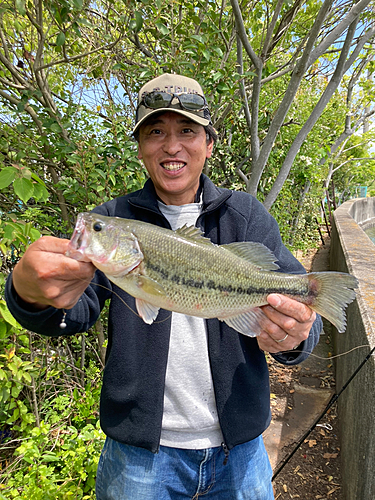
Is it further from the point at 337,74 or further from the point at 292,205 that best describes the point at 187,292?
the point at 292,205

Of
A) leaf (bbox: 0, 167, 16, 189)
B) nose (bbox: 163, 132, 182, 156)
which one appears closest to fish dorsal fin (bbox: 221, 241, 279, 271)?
nose (bbox: 163, 132, 182, 156)

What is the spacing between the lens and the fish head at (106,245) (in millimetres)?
1716

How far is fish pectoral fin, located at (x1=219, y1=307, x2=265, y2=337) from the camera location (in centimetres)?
197

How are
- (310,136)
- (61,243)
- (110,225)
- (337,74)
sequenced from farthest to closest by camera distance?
(310,136), (337,74), (110,225), (61,243)

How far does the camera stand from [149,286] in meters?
1.85

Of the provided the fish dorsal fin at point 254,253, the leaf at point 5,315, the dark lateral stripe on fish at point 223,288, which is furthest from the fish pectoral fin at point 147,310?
the leaf at point 5,315

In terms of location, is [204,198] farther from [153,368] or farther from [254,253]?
[153,368]

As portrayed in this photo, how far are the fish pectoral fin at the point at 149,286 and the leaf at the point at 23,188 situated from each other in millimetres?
968

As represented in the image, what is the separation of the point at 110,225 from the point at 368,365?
7.08 feet

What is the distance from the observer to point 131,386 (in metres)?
2.06

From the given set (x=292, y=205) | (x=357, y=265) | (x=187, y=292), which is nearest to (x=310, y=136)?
(x=292, y=205)

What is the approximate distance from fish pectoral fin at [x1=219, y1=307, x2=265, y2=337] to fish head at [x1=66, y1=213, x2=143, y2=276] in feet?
2.15

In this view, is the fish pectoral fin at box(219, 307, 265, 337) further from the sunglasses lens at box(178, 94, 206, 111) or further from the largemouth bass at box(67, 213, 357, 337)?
the sunglasses lens at box(178, 94, 206, 111)

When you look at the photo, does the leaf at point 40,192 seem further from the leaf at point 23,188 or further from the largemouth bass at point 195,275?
the largemouth bass at point 195,275
